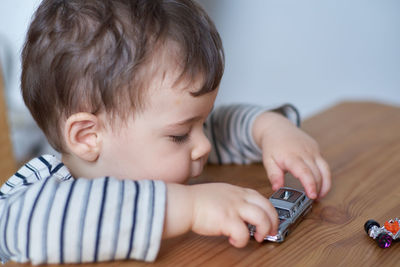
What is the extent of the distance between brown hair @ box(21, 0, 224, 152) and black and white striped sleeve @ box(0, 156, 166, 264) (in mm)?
148

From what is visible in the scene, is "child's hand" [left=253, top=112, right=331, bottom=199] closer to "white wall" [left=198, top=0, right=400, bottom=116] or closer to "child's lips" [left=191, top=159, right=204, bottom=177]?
"child's lips" [left=191, top=159, right=204, bottom=177]

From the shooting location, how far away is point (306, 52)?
2.81 meters

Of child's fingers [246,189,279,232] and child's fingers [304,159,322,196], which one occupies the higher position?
child's fingers [246,189,279,232]

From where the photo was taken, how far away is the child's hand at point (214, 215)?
0.58m

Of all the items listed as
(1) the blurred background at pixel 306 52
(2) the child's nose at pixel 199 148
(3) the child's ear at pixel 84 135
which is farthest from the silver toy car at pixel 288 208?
(1) the blurred background at pixel 306 52

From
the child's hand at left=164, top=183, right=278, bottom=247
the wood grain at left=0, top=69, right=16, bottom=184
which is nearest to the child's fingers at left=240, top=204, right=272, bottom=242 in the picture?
the child's hand at left=164, top=183, right=278, bottom=247

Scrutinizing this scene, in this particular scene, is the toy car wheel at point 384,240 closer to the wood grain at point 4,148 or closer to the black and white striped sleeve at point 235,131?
the black and white striped sleeve at point 235,131

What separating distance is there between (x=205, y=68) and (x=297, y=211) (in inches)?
8.7

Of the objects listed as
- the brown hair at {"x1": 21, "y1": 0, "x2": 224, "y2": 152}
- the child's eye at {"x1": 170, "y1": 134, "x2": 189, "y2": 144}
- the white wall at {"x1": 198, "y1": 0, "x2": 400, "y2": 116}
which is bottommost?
the white wall at {"x1": 198, "y1": 0, "x2": 400, "y2": 116}

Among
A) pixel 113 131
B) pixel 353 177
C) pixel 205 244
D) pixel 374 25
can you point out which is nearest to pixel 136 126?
pixel 113 131

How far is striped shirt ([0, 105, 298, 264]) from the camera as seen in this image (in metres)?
0.55

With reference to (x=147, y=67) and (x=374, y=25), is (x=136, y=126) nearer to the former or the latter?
(x=147, y=67)

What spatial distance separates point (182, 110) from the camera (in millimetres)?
688

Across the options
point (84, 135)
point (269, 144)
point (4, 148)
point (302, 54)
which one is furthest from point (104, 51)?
point (302, 54)
